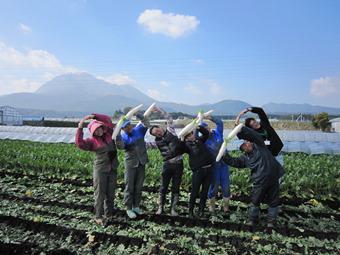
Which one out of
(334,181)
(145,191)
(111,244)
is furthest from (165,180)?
(334,181)

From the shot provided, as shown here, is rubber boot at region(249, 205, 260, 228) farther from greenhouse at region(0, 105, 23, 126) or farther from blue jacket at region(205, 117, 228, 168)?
greenhouse at region(0, 105, 23, 126)

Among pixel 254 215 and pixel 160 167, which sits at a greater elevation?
pixel 160 167

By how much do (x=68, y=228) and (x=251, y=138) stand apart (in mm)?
2940

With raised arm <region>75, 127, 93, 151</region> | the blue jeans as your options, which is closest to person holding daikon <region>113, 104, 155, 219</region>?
raised arm <region>75, 127, 93, 151</region>

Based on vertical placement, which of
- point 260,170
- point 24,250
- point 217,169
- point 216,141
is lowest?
point 24,250

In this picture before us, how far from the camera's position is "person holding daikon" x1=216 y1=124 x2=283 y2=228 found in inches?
201

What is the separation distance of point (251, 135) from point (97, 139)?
227 centimetres

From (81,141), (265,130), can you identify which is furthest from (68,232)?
(265,130)

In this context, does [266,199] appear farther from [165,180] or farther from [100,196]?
[100,196]

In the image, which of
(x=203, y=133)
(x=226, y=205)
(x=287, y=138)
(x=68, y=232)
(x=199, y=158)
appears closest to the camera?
(x=68, y=232)

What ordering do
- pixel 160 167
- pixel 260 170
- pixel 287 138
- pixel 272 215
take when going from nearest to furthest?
pixel 260 170, pixel 272 215, pixel 160 167, pixel 287 138

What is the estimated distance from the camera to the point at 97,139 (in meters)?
5.33

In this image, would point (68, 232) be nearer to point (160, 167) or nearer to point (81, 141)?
point (81, 141)

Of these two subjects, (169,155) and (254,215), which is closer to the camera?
(254,215)
